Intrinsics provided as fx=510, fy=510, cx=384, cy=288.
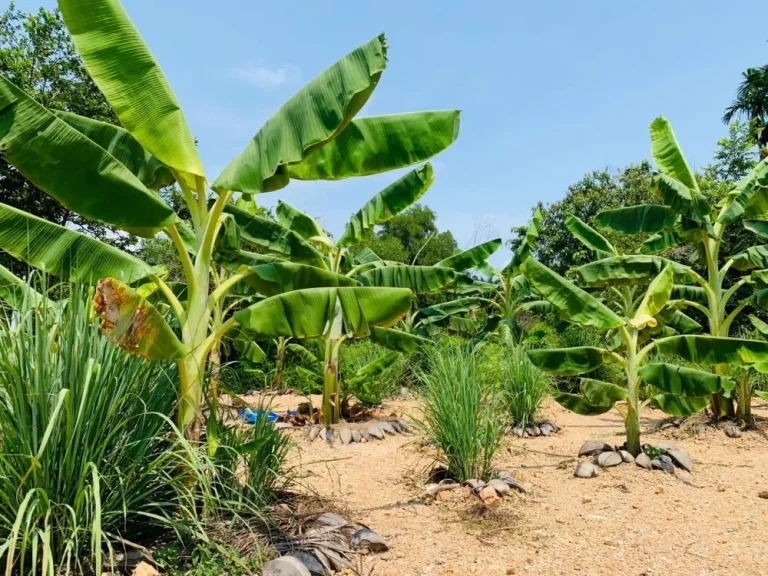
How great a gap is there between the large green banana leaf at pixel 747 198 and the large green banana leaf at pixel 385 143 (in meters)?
5.25

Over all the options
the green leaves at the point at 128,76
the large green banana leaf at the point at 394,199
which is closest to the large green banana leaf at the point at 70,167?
the green leaves at the point at 128,76

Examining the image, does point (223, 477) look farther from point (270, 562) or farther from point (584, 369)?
point (584, 369)

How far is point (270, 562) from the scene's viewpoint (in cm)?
285

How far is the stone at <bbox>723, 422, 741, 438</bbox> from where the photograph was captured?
705 centimetres

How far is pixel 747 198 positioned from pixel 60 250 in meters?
8.20

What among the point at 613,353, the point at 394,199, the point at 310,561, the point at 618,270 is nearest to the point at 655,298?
the point at 613,353

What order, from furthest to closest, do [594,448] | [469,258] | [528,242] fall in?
[528,242] < [469,258] < [594,448]

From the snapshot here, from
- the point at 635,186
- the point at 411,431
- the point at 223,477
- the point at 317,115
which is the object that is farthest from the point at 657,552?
the point at 635,186

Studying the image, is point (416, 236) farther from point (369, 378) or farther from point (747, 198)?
point (747, 198)

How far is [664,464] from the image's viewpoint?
17.7ft

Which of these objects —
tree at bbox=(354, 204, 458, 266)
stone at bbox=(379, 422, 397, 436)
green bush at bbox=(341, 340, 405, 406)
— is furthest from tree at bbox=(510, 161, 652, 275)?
stone at bbox=(379, 422, 397, 436)

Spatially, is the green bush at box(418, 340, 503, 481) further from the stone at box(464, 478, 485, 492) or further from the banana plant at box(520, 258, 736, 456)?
the banana plant at box(520, 258, 736, 456)

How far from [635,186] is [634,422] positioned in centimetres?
1538

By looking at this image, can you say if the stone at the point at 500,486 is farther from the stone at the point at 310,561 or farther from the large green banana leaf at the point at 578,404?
the stone at the point at 310,561
